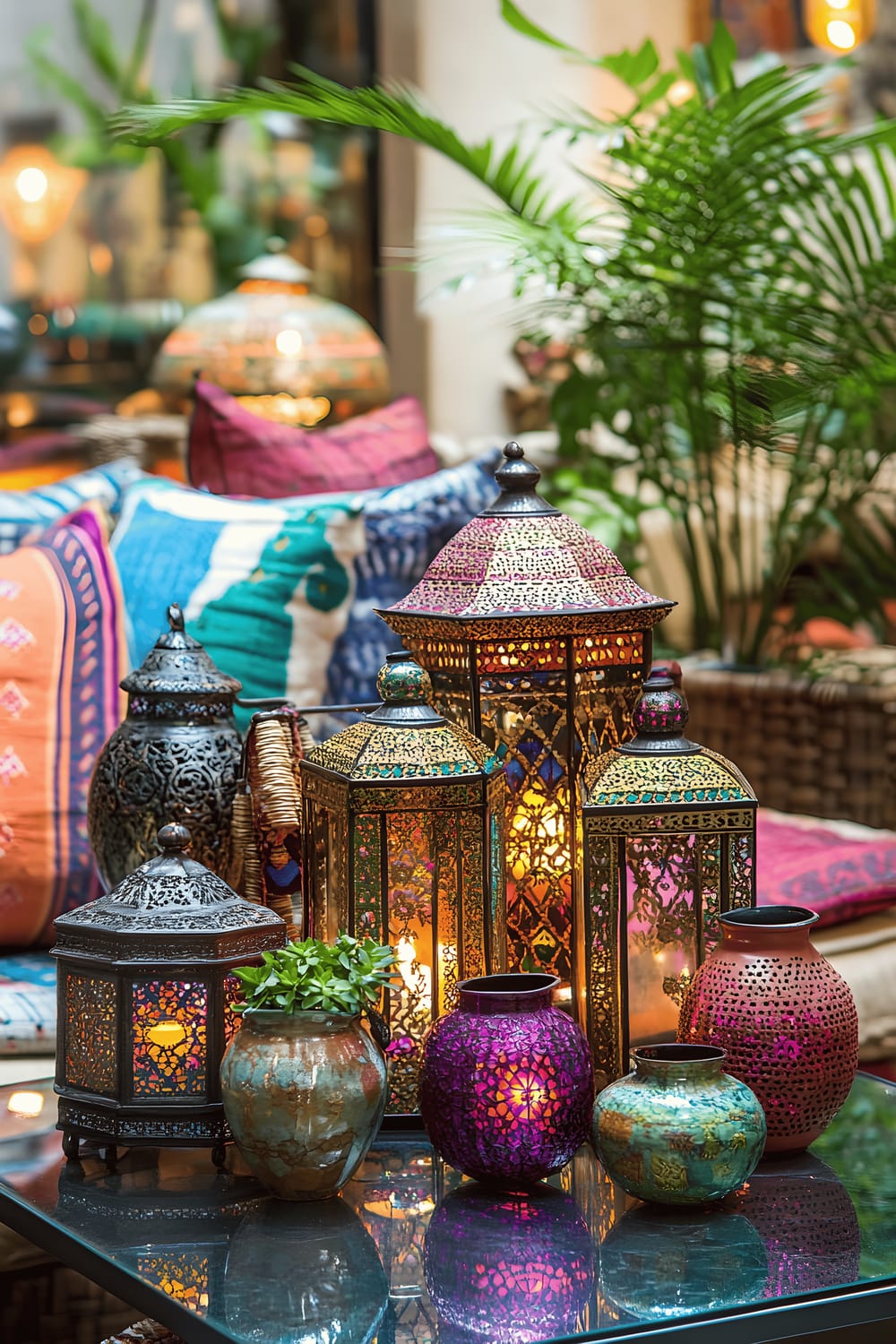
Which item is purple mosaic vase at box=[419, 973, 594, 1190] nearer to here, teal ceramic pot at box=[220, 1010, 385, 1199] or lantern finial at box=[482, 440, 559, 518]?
teal ceramic pot at box=[220, 1010, 385, 1199]

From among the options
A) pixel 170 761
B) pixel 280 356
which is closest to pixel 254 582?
pixel 170 761

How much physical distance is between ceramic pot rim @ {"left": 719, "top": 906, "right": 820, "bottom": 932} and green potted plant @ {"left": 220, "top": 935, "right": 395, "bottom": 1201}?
0.23 m

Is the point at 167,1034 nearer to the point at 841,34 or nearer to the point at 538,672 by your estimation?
the point at 538,672

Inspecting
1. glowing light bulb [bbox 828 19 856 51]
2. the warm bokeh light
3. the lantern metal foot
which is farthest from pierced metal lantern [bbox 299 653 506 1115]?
the warm bokeh light

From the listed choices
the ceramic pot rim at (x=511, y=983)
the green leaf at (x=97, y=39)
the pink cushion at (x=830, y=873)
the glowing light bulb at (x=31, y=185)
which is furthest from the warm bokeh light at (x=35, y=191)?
A: the ceramic pot rim at (x=511, y=983)

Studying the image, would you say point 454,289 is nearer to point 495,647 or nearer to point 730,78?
point 730,78

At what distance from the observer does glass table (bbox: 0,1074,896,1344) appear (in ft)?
2.92

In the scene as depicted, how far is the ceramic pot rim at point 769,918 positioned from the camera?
1094mm

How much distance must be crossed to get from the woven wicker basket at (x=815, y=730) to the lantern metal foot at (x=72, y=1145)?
1352mm

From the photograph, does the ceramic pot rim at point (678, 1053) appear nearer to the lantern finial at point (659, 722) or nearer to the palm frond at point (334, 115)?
the lantern finial at point (659, 722)

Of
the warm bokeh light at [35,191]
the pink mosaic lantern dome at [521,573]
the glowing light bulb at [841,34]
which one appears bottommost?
the pink mosaic lantern dome at [521,573]

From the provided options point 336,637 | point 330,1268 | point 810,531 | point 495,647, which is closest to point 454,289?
point 810,531

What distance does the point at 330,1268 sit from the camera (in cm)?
95

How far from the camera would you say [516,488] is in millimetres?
1271
